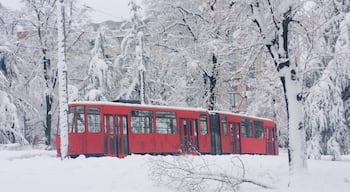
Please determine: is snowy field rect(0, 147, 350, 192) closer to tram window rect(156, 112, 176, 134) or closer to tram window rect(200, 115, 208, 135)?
tram window rect(156, 112, 176, 134)

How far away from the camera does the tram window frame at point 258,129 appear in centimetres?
3086

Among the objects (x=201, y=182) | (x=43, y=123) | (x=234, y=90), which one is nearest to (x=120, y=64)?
(x=43, y=123)

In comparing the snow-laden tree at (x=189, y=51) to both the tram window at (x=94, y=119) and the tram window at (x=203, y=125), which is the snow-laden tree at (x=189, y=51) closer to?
the tram window at (x=203, y=125)

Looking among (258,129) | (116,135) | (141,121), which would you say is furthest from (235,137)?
(116,135)

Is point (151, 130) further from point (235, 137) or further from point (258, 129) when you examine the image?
point (258, 129)

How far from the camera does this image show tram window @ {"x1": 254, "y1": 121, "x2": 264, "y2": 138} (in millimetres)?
30875

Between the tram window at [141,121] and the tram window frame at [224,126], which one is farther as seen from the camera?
the tram window frame at [224,126]

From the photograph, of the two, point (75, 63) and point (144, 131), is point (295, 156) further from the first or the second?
point (75, 63)

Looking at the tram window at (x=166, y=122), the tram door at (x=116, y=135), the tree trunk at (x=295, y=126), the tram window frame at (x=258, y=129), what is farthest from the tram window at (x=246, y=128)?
the tree trunk at (x=295, y=126)

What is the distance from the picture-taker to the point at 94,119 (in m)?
21.8

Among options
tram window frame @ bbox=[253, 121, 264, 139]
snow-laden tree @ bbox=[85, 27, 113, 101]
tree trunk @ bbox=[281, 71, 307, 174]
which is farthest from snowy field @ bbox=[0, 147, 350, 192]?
snow-laden tree @ bbox=[85, 27, 113, 101]

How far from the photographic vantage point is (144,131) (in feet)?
76.7

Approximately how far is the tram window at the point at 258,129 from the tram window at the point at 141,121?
9.31m

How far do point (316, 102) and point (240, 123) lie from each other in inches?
177
